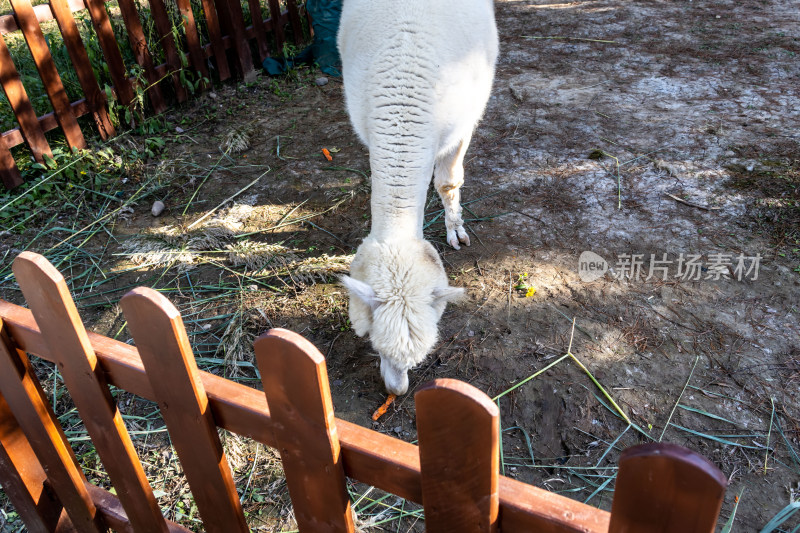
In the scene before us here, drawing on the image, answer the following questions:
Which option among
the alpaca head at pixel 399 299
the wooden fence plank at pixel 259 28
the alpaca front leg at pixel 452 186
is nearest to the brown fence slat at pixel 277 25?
the wooden fence plank at pixel 259 28

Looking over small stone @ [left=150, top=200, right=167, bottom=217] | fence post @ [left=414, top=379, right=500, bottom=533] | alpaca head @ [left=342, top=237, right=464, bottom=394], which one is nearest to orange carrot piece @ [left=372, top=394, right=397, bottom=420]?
alpaca head @ [left=342, top=237, right=464, bottom=394]

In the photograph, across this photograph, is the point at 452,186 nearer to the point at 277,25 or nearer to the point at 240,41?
the point at 240,41

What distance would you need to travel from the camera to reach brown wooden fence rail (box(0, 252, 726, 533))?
82cm

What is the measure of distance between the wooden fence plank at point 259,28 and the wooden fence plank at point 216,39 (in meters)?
0.42

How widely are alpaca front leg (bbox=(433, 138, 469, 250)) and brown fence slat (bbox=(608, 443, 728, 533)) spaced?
9.03 feet

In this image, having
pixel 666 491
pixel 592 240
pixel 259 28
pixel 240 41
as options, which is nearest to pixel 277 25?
pixel 259 28

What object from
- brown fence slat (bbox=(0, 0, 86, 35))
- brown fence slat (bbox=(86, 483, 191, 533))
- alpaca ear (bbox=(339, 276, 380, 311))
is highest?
brown fence slat (bbox=(0, 0, 86, 35))

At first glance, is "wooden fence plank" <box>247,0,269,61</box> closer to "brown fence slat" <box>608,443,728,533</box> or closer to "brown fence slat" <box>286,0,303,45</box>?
"brown fence slat" <box>286,0,303,45</box>

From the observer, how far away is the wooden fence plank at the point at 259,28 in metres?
5.74

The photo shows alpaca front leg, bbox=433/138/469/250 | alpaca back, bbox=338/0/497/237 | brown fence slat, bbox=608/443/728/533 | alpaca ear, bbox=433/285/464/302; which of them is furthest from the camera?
alpaca front leg, bbox=433/138/469/250

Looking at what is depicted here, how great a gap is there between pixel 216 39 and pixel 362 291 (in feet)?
14.8

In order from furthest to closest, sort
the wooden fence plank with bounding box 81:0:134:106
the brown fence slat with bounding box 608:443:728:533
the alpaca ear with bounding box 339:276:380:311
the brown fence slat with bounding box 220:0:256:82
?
1. the brown fence slat with bounding box 220:0:256:82
2. the wooden fence plank with bounding box 81:0:134:106
3. the alpaca ear with bounding box 339:276:380:311
4. the brown fence slat with bounding box 608:443:728:533

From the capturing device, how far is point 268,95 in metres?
5.73

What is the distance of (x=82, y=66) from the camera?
4.38 meters
